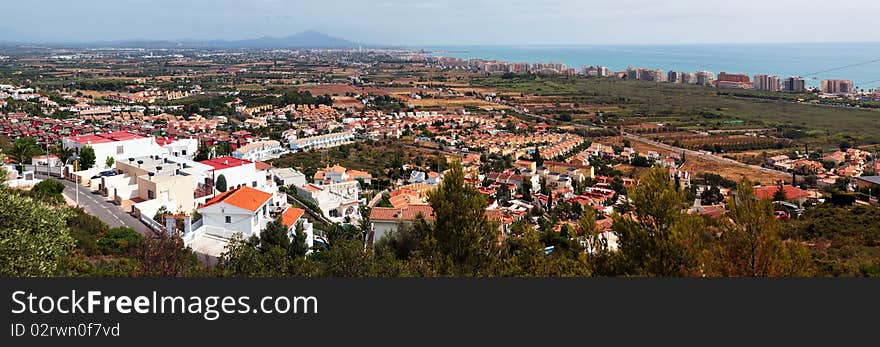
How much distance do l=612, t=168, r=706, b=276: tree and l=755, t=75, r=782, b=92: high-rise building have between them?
54605 millimetres

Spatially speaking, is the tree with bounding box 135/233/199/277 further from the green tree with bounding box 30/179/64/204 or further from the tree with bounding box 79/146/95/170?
the tree with bounding box 79/146/95/170

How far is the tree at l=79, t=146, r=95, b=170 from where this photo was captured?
14671mm

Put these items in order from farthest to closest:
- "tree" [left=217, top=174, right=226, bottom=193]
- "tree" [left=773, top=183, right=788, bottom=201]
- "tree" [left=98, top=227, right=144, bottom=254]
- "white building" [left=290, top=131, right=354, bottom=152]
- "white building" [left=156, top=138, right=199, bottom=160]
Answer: "white building" [left=290, top=131, right=354, bottom=152], "white building" [left=156, top=138, right=199, bottom=160], "tree" [left=773, top=183, right=788, bottom=201], "tree" [left=217, top=174, right=226, bottom=193], "tree" [left=98, top=227, right=144, bottom=254]

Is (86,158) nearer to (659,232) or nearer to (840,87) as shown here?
(659,232)

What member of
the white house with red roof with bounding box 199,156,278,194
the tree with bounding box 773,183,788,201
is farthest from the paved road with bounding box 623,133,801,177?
the white house with red roof with bounding box 199,156,278,194

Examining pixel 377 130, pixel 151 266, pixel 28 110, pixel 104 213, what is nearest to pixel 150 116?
pixel 28 110

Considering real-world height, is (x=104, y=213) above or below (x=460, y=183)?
below

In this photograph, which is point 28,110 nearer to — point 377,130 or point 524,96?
point 377,130

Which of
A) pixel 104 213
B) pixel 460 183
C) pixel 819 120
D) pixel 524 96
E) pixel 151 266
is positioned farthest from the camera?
pixel 524 96

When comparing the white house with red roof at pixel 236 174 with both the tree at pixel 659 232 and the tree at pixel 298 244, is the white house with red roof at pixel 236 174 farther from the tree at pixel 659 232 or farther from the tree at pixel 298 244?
the tree at pixel 659 232

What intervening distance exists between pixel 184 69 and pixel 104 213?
7138 cm

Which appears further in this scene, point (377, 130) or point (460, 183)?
point (377, 130)

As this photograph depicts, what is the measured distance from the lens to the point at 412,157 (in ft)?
90.0

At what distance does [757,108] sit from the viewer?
44.1 meters
